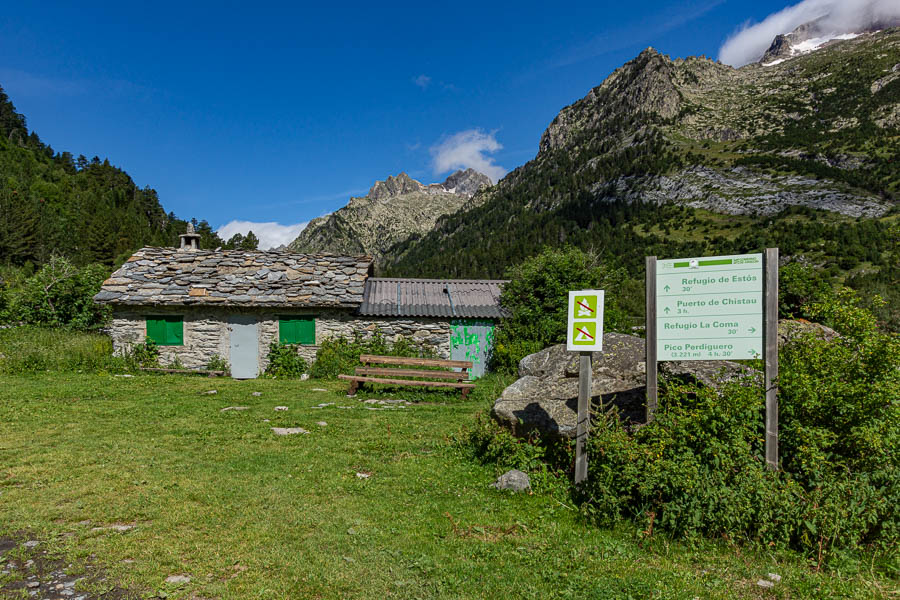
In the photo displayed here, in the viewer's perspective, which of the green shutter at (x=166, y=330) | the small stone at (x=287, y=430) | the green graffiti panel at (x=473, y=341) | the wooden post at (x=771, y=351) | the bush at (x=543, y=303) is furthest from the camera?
the green graffiti panel at (x=473, y=341)

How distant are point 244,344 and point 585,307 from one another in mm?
14851

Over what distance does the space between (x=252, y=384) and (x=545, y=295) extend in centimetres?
1078

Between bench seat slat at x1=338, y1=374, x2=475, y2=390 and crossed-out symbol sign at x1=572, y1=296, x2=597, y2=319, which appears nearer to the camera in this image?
crossed-out symbol sign at x1=572, y1=296, x2=597, y2=319

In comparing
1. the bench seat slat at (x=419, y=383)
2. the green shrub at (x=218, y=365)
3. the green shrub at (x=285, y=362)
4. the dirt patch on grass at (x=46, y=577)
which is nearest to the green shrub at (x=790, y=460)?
the dirt patch on grass at (x=46, y=577)

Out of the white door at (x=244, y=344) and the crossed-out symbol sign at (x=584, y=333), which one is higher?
the crossed-out symbol sign at (x=584, y=333)

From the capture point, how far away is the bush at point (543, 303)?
17.0 meters

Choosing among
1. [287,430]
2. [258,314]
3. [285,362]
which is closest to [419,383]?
[287,430]

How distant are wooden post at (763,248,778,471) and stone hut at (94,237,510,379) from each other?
12908mm

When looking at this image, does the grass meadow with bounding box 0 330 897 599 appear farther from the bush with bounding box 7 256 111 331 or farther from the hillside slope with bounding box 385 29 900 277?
the hillside slope with bounding box 385 29 900 277

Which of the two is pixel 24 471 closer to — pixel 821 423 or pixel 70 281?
pixel 821 423

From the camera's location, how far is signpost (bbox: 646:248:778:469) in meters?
5.19

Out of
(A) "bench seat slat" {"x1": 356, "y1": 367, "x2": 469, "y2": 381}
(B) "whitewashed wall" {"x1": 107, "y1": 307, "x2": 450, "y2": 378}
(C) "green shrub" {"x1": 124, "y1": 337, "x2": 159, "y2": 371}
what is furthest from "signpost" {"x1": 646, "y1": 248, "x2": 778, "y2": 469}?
(C) "green shrub" {"x1": 124, "y1": 337, "x2": 159, "y2": 371}

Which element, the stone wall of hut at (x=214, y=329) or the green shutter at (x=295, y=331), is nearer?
the stone wall of hut at (x=214, y=329)

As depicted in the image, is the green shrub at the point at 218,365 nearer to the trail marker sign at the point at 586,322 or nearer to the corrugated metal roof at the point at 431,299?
the corrugated metal roof at the point at 431,299
